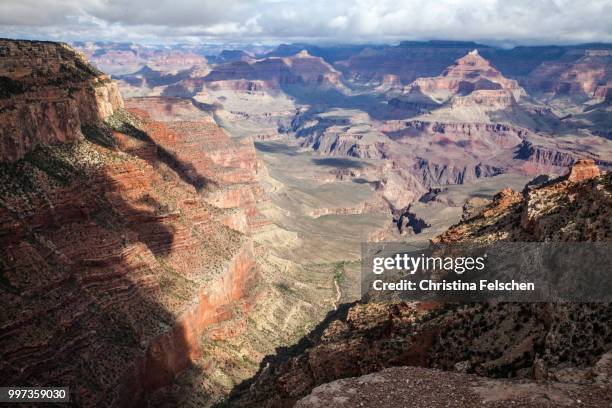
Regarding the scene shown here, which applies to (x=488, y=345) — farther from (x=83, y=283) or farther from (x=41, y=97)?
(x=41, y=97)

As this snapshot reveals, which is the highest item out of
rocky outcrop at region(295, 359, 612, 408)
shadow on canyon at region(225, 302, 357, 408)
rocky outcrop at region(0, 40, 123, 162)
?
rocky outcrop at region(0, 40, 123, 162)

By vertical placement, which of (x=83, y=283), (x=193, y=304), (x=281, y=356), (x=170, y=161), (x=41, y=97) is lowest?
(x=281, y=356)

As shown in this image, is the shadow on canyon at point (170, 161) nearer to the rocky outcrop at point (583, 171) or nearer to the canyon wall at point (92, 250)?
the canyon wall at point (92, 250)

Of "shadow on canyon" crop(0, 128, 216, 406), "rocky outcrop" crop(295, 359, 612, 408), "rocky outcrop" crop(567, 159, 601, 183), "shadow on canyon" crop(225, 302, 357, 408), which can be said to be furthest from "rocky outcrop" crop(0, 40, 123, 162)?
"rocky outcrop" crop(567, 159, 601, 183)

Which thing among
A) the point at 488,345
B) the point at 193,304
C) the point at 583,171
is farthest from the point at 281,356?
the point at 488,345

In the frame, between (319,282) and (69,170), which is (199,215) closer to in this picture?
(69,170)

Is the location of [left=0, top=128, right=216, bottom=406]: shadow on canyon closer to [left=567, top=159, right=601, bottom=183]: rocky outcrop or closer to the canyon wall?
the canyon wall

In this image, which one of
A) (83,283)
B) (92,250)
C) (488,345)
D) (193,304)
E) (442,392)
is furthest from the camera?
(193,304)

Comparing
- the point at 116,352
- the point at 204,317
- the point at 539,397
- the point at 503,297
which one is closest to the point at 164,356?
the point at 116,352

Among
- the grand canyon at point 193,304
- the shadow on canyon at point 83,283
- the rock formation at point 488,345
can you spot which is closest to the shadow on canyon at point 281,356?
the grand canyon at point 193,304
